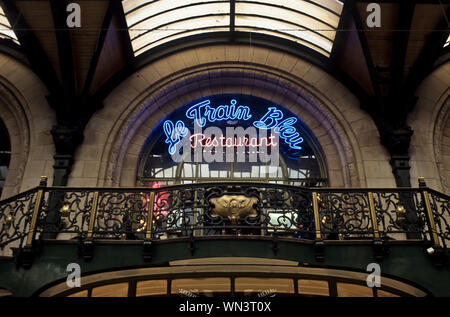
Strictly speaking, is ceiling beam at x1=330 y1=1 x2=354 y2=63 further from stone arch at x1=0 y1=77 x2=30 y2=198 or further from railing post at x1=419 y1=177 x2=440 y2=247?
stone arch at x1=0 y1=77 x2=30 y2=198

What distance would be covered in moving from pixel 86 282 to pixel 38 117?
591 centimetres

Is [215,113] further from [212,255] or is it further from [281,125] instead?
[212,255]

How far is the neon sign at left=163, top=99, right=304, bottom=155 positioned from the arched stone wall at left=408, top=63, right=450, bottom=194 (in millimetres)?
3432

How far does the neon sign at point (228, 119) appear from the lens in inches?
499

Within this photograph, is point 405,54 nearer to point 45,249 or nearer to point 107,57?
point 107,57

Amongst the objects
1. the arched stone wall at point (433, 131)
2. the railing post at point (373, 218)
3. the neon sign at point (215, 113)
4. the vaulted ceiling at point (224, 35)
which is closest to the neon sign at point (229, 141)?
the neon sign at point (215, 113)

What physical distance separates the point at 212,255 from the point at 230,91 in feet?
23.0

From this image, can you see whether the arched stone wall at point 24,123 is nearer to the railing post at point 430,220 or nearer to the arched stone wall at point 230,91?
the arched stone wall at point 230,91

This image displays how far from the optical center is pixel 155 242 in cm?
788

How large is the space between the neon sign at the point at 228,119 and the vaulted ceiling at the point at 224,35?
215 cm

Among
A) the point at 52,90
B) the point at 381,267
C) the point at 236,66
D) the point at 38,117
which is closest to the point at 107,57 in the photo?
the point at 52,90

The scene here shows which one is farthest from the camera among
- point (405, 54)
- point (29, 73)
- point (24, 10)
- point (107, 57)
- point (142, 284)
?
point (29, 73)

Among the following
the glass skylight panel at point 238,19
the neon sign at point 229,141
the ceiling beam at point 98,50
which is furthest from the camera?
the neon sign at point 229,141
